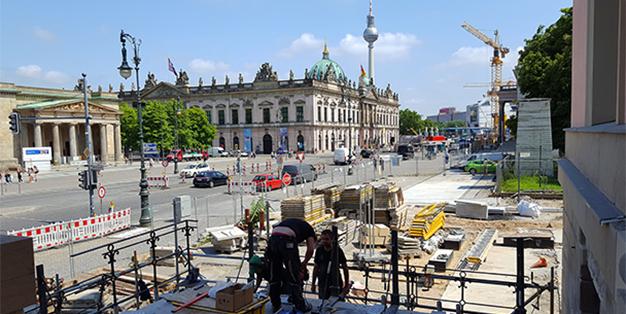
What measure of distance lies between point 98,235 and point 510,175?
26362mm

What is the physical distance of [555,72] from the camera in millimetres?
36094

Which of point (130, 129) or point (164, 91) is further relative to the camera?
point (164, 91)

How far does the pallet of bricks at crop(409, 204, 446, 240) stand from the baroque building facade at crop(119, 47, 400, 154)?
2885 inches

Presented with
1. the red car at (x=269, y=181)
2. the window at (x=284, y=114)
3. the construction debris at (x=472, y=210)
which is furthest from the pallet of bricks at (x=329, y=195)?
the window at (x=284, y=114)

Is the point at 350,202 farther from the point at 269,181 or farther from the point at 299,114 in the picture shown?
the point at 299,114

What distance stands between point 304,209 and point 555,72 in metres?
27.3

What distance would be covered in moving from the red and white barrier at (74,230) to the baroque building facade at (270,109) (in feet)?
245

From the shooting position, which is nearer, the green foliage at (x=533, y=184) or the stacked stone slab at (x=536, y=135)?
the green foliage at (x=533, y=184)

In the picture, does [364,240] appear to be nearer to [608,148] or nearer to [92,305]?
[92,305]

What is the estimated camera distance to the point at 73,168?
6069cm

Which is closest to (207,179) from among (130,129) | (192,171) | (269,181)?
(269,181)

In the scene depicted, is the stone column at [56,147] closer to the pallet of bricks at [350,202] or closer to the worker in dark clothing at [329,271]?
the pallet of bricks at [350,202]

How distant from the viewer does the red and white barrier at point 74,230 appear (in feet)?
53.1

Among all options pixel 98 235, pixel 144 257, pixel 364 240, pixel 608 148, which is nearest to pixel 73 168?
pixel 98 235
